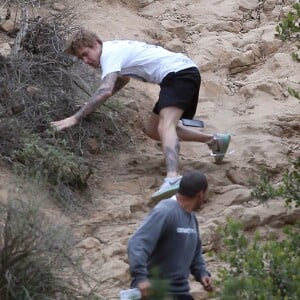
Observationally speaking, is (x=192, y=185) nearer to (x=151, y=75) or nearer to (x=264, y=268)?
(x=264, y=268)

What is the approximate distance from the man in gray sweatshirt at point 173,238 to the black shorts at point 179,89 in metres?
2.23

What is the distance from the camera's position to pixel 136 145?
766 cm

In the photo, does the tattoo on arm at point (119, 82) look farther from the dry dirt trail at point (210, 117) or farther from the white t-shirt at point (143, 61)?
the dry dirt trail at point (210, 117)

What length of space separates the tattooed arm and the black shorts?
353 mm

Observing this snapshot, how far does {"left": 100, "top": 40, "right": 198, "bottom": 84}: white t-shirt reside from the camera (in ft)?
22.0

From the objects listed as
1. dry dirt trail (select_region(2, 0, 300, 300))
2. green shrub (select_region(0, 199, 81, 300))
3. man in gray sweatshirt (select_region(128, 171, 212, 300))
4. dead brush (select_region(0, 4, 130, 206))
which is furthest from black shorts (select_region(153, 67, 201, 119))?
man in gray sweatshirt (select_region(128, 171, 212, 300))

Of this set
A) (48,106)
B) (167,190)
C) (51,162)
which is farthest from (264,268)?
(48,106)

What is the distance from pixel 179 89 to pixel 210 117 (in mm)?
1697

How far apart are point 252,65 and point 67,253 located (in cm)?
482

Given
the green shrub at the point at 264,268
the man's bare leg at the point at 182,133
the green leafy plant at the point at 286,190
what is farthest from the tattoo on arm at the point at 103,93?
the green shrub at the point at 264,268

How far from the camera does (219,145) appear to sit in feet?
23.8

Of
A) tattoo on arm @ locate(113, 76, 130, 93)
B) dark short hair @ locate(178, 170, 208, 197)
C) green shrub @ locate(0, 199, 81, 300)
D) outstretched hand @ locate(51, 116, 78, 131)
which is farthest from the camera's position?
tattoo on arm @ locate(113, 76, 130, 93)

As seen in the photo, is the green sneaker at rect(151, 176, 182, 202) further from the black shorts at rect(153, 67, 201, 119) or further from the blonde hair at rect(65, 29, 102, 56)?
the blonde hair at rect(65, 29, 102, 56)

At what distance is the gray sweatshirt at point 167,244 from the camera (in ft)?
14.1
